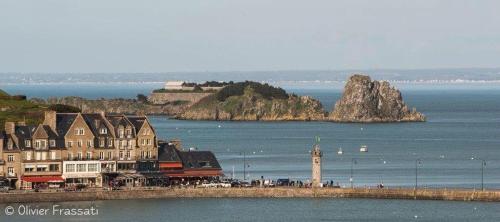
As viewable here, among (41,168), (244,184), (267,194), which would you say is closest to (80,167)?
(41,168)

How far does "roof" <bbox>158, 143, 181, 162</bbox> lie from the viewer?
348 feet

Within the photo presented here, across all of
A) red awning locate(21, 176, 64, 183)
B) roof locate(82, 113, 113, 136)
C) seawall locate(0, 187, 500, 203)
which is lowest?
seawall locate(0, 187, 500, 203)

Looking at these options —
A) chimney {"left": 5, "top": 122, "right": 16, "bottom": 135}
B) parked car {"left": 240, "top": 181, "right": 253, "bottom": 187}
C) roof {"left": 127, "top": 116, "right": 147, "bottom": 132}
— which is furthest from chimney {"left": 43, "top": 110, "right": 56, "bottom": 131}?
parked car {"left": 240, "top": 181, "right": 253, "bottom": 187}

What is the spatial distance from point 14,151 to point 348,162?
4428cm

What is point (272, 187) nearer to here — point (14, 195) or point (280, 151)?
point (14, 195)

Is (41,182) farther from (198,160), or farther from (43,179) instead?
(198,160)

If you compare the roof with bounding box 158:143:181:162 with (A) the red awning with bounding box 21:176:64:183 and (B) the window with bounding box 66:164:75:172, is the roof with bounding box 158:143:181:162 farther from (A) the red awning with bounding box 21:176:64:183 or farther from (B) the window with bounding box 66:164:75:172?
(A) the red awning with bounding box 21:176:64:183

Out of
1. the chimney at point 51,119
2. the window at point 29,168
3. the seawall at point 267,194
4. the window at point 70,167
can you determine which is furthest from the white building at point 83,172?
the seawall at point 267,194

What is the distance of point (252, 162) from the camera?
136 metres

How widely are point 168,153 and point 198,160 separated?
2.16 metres

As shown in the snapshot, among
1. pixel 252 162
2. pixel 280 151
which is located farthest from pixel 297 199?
pixel 280 151

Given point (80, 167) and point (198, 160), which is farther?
point (198, 160)

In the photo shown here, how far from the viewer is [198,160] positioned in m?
107

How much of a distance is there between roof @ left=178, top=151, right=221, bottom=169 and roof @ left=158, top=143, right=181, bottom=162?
51 cm
